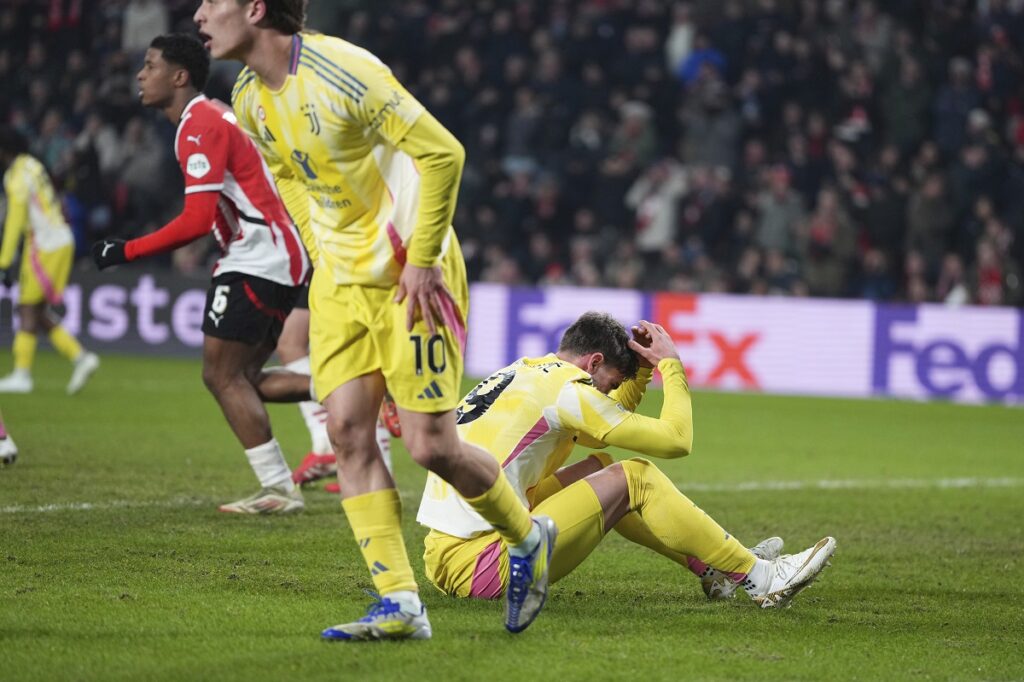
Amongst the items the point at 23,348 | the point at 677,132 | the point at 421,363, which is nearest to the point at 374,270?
the point at 421,363

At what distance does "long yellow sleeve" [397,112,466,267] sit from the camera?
4305 mm

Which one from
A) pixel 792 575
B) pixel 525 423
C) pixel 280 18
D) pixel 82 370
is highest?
pixel 280 18

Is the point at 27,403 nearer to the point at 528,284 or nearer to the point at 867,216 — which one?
the point at 528,284

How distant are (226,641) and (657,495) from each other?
1.58 meters

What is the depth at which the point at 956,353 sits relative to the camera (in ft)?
52.1

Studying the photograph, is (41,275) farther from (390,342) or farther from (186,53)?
(390,342)

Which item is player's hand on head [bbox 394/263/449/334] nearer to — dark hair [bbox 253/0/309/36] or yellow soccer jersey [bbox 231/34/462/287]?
yellow soccer jersey [bbox 231/34/462/287]

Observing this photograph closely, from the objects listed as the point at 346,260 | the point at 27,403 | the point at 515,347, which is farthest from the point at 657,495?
the point at 515,347

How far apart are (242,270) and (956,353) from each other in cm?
1051

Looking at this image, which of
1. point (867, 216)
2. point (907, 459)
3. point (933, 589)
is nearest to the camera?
point (933, 589)

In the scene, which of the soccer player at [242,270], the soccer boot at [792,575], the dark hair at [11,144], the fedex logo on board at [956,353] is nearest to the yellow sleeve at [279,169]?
the soccer player at [242,270]

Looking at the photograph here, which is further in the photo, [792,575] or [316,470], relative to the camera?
[316,470]

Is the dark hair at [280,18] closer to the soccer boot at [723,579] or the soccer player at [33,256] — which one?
the soccer boot at [723,579]

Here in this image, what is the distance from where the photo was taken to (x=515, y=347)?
1673 cm
